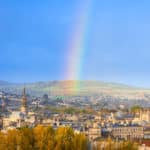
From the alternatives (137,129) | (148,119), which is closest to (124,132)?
(137,129)

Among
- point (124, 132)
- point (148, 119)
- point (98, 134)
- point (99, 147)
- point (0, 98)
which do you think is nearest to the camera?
point (99, 147)

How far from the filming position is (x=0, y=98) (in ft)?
454

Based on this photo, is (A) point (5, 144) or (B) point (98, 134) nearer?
(A) point (5, 144)

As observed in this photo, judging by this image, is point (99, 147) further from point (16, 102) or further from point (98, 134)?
point (16, 102)

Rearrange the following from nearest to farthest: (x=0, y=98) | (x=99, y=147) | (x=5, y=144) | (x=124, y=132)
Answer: (x=5, y=144)
(x=99, y=147)
(x=124, y=132)
(x=0, y=98)

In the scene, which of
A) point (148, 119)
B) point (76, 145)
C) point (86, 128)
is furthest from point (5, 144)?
point (148, 119)

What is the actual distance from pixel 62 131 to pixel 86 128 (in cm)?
2739

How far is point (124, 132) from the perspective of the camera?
60188mm

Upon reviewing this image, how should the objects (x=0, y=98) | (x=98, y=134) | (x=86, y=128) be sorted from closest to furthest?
1. (x=98, y=134)
2. (x=86, y=128)
3. (x=0, y=98)

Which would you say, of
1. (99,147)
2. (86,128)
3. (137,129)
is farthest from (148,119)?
(99,147)

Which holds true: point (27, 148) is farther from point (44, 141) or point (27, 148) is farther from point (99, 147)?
point (99, 147)

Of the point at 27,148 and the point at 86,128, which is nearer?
the point at 27,148

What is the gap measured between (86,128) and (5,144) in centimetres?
2867

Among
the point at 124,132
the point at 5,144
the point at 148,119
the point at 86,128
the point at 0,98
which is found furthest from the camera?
the point at 0,98
